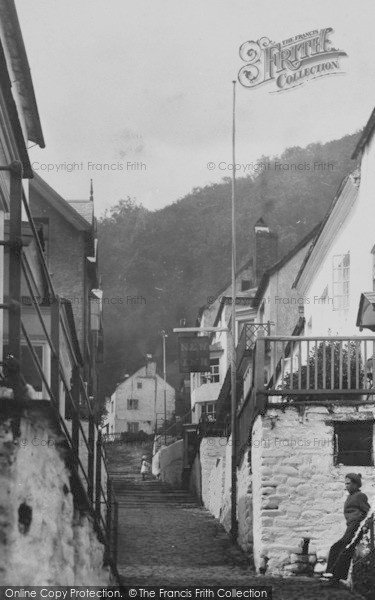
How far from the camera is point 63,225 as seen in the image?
28.8 meters

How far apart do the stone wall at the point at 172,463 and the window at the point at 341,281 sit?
16.9m

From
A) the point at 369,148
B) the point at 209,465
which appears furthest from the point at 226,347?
the point at 369,148

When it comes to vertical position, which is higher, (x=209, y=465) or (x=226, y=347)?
(x=226, y=347)

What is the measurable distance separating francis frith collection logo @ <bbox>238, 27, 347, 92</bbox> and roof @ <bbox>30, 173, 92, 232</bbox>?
6642 mm

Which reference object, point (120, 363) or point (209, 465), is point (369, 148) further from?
point (120, 363)

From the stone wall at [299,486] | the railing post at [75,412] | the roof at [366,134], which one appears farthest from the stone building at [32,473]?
the roof at [366,134]

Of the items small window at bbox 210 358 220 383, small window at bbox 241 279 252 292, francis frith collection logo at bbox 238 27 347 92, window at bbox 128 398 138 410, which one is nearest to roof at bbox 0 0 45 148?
francis frith collection logo at bbox 238 27 347 92

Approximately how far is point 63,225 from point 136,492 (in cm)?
1090

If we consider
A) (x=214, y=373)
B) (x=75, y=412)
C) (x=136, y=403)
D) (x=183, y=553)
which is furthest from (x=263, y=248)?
(x=136, y=403)

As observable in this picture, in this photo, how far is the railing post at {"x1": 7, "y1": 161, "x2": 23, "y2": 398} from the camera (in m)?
6.72

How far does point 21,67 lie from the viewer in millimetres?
17281

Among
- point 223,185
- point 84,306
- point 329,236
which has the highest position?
point 223,185

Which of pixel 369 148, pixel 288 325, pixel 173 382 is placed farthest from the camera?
pixel 173 382

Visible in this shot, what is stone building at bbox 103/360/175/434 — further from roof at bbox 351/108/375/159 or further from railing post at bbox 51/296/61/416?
railing post at bbox 51/296/61/416
